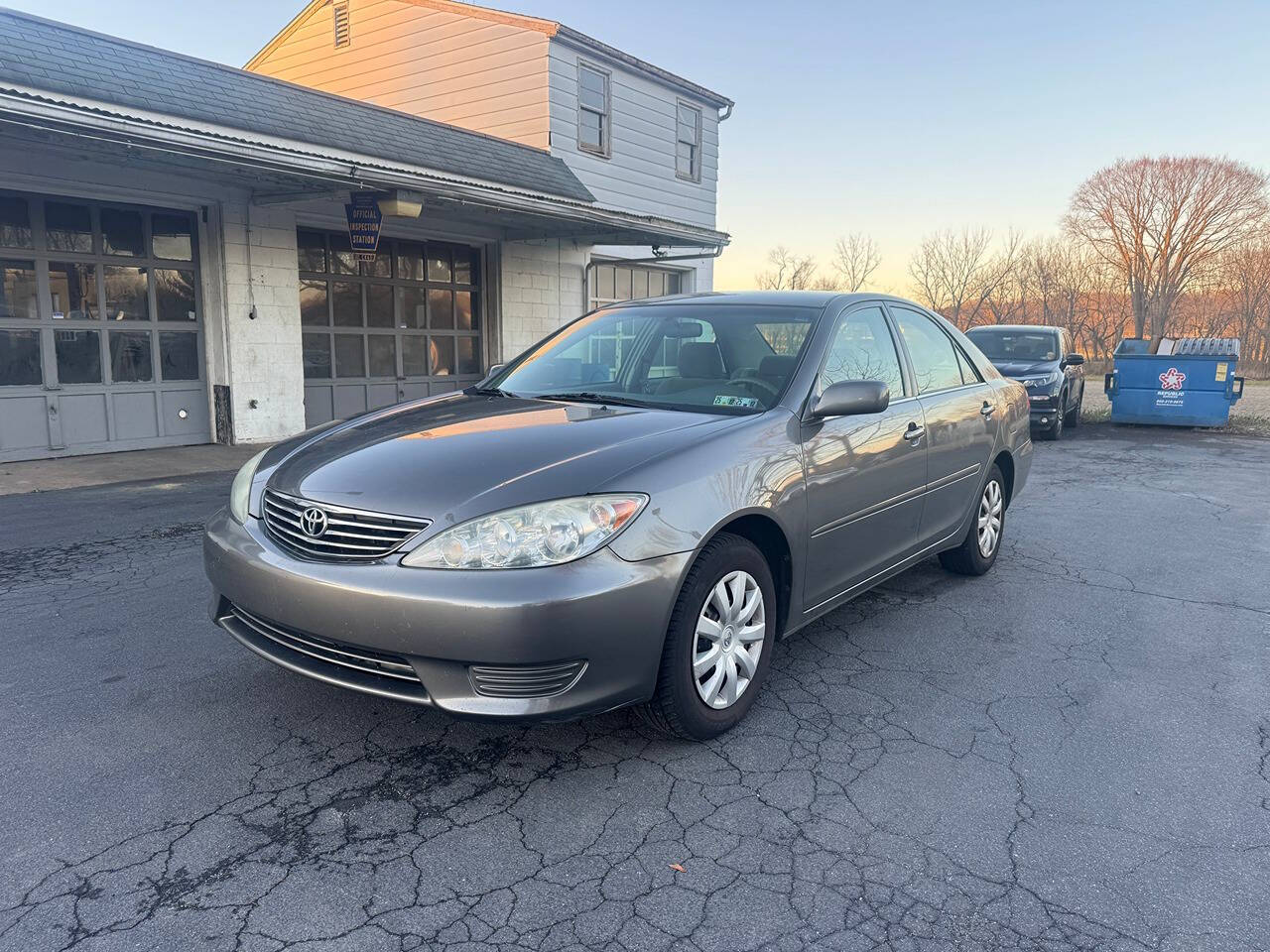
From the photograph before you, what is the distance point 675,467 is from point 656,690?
72 cm

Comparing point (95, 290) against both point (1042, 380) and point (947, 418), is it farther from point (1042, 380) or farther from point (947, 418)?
point (1042, 380)

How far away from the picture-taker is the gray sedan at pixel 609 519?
258 cm

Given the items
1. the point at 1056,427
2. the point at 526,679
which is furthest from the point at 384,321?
the point at 526,679

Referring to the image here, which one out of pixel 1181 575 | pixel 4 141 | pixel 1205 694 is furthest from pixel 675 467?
pixel 4 141

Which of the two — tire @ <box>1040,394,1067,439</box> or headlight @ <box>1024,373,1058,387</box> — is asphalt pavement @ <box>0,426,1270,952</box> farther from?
tire @ <box>1040,394,1067,439</box>

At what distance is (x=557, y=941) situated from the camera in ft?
Result: 6.90

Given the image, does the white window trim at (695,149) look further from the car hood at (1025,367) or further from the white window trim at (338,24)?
the car hood at (1025,367)

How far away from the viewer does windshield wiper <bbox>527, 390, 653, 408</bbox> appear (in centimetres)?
367

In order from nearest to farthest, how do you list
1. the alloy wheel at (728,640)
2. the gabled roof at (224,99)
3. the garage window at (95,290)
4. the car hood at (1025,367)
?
1. the alloy wheel at (728,640)
2. the gabled roof at (224,99)
3. the garage window at (95,290)
4. the car hood at (1025,367)

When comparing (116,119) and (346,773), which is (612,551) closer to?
(346,773)

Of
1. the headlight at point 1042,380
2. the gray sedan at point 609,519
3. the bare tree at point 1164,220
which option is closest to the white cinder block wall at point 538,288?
the headlight at point 1042,380

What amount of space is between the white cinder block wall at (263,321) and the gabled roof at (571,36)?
20.5ft

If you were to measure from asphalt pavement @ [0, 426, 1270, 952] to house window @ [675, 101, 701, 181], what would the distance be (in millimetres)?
14755

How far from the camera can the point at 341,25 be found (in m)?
18.4
